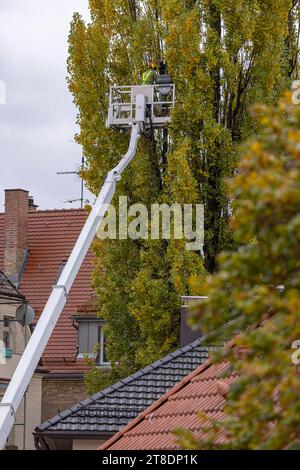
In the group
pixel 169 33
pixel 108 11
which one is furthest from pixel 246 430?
pixel 108 11

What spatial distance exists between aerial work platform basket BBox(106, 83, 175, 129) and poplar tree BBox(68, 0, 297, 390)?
16.3 inches

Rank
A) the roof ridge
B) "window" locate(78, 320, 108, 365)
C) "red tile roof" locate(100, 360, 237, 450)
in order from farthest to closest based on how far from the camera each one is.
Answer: "window" locate(78, 320, 108, 365) < the roof ridge < "red tile roof" locate(100, 360, 237, 450)

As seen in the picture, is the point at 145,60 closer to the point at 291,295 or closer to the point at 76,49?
the point at 76,49

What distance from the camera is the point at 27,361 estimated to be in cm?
1977

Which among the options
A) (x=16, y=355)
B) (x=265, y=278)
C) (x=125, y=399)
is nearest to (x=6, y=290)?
(x=16, y=355)

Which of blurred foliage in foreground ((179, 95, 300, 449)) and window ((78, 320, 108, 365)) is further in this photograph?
window ((78, 320, 108, 365))

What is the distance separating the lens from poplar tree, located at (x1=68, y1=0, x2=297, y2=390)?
28422 mm

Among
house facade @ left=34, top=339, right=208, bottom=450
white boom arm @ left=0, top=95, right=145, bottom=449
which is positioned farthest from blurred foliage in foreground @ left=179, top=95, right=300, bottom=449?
white boom arm @ left=0, top=95, right=145, bottom=449

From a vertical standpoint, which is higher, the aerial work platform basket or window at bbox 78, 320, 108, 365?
the aerial work platform basket

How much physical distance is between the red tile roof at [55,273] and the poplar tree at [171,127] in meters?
8.65

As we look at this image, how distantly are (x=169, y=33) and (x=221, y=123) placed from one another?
7.80 ft

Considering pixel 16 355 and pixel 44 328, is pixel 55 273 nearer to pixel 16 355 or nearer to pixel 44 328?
pixel 16 355

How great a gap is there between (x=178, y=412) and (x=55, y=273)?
2882 centimetres

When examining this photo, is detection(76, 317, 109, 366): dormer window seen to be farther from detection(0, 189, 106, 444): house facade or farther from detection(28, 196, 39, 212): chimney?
detection(28, 196, 39, 212): chimney
